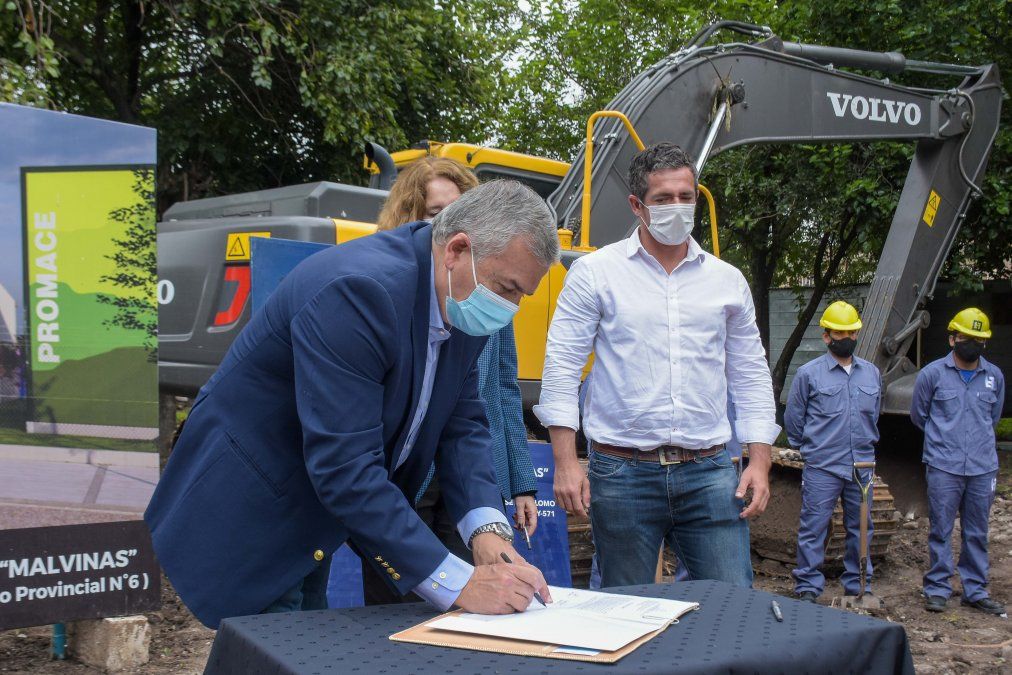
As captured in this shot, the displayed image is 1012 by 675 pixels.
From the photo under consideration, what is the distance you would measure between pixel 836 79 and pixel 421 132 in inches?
219

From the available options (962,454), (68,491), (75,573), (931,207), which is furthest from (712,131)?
(75,573)

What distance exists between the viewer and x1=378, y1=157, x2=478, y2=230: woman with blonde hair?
3211 millimetres

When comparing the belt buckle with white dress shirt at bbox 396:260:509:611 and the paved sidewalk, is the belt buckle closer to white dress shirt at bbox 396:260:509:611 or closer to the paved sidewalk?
white dress shirt at bbox 396:260:509:611

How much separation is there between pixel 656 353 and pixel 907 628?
3.58 meters

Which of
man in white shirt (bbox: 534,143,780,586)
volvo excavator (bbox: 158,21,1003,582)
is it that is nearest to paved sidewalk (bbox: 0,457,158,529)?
volvo excavator (bbox: 158,21,1003,582)

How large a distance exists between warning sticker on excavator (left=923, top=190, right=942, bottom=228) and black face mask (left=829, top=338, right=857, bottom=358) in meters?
3.38

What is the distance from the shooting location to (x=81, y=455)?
13.7 ft

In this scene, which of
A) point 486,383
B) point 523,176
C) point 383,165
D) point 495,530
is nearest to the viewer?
point 495,530

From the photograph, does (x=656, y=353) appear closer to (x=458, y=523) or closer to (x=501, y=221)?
(x=458, y=523)

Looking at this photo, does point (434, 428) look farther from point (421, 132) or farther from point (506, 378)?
point (421, 132)

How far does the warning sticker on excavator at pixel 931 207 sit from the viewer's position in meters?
9.61

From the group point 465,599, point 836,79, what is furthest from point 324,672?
point 836,79

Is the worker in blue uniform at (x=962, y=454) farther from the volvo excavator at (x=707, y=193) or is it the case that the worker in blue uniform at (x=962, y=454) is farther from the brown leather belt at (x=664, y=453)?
the brown leather belt at (x=664, y=453)

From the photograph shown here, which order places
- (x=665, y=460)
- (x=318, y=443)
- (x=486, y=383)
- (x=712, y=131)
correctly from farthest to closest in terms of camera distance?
1. (x=712, y=131)
2. (x=486, y=383)
3. (x=665, y=460)
4. (x=318, y=443)
